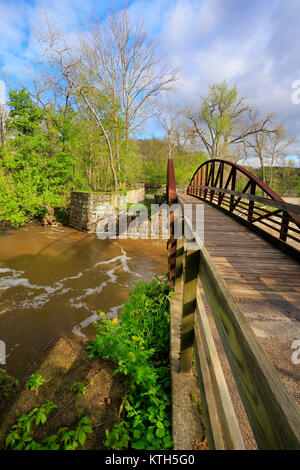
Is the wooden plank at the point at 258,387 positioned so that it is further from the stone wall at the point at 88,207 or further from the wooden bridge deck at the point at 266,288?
the stone wall at the point at 88,207

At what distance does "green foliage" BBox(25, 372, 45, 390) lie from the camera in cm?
229

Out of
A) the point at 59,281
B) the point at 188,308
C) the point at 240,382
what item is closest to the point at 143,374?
the point at 188,308

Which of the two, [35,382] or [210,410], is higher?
[210,410]

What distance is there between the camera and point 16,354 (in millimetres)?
3393

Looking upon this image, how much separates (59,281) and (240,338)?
21.3 feet

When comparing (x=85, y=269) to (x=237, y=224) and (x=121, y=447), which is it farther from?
(x=121, y=447)

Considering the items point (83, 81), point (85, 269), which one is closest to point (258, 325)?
point (85, 269)

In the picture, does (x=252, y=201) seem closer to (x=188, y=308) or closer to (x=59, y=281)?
(x=188, y=308)

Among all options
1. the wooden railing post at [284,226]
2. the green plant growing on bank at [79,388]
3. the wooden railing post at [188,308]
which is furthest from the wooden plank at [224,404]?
the wooden railing post at [284,226]

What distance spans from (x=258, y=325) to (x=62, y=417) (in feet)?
6.55

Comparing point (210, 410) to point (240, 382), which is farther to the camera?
point (210, 410)

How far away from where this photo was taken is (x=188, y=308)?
1807 millimetres

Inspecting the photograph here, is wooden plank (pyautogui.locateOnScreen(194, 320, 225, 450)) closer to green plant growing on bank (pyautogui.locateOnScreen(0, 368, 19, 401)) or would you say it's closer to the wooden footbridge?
the wooden footbridge

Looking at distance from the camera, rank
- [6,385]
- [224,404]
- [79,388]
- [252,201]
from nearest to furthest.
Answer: [224,404] < [79,388] < [6,385] < [252,201]
